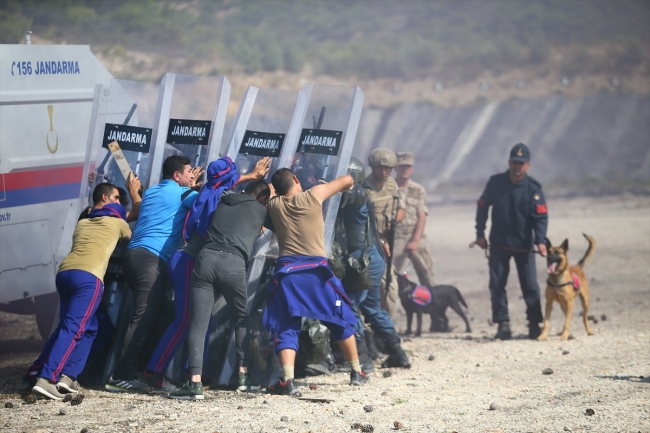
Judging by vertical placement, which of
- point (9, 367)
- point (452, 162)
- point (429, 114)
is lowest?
point (9, 367)

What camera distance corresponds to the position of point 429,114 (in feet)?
123

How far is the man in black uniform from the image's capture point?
9547 millimetres

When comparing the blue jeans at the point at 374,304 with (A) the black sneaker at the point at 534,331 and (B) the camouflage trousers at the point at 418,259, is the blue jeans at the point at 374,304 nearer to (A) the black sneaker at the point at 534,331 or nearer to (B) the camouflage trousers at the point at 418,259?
(A) the black sneaker at the point at 534,331

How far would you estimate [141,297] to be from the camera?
267 inches

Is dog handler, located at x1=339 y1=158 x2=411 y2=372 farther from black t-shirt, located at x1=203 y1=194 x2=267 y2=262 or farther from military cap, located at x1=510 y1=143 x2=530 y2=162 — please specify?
military cap, located at x1=510 y1=143 x2=530 y2=162

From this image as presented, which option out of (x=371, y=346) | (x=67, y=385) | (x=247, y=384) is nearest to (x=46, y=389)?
(x=67, y=385)

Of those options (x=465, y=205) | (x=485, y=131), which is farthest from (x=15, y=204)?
(x=485, y=131)

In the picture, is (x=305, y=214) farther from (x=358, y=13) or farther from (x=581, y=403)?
(x=358, y=13)

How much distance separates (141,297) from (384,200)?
10.6 ft

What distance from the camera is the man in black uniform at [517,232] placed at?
31.3 feet

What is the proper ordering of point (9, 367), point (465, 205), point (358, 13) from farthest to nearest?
point (358, 13) → point (465, 205) → point (9, 367)

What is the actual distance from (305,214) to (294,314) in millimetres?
810

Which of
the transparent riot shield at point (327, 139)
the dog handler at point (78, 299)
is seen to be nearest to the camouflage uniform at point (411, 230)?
the transparent riot shield at point (327, 139)

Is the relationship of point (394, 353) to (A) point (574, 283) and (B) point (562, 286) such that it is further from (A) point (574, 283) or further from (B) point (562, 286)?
(A) point (574, 283)
